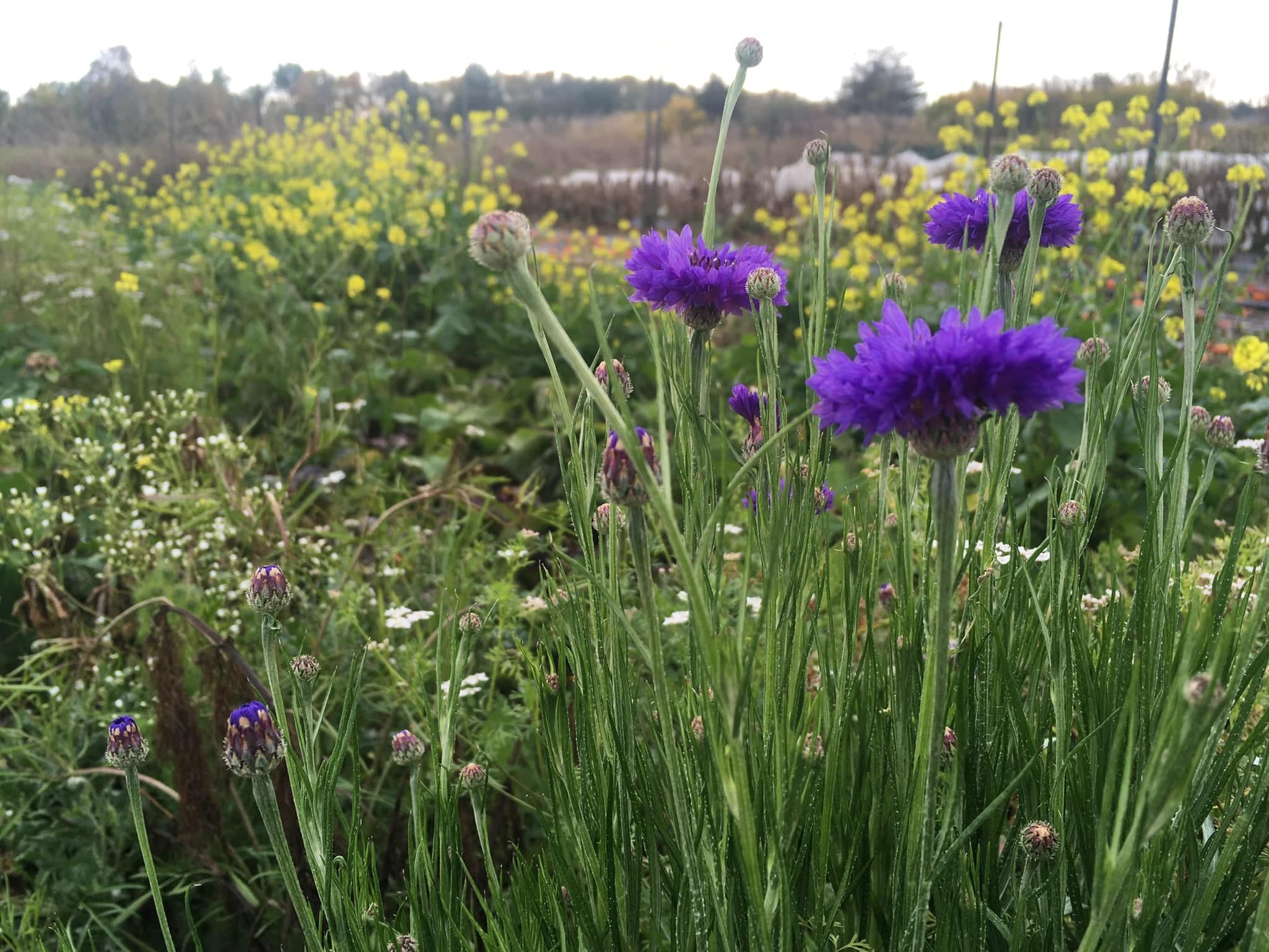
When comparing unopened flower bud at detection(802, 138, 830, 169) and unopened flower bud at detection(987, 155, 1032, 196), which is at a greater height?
unopened flower bud at detection(802, 138, 830, 169)

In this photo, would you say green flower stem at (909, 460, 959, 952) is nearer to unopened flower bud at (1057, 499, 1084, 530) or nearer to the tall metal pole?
unopened flower bud at (1057, 499, 1084, 530)

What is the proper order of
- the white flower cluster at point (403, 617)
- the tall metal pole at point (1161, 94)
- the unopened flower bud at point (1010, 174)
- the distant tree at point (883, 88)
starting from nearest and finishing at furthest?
1. the unopened flower bud at point (1010, 174)
2. the white flower cluster at point (403, 617)
3. the tall metal pole at point (1161, 94)
4. the distant tree at point (883, 88)

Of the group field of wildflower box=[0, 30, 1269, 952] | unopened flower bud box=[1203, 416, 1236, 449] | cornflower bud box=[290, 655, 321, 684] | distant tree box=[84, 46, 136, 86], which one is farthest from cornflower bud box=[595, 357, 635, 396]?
distant tree box=[84, 46, 136, 86]

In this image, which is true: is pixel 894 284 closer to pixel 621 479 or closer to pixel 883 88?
pixel 621 479

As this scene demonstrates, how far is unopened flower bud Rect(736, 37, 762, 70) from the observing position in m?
0.93

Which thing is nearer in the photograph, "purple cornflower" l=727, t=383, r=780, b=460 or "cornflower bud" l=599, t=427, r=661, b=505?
"cornflower bud" l=599, t=427, r=661, b=505

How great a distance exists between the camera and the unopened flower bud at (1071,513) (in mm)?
853

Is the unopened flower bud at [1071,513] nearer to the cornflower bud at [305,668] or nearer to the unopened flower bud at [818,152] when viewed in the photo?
the unopened flower bud at [818,152]

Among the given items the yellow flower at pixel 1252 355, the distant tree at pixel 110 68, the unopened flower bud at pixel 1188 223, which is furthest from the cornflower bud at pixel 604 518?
the distant tree at pixel 110 68

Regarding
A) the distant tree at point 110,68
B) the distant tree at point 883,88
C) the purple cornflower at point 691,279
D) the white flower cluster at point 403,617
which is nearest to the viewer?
the purple cornflower at point 691,279

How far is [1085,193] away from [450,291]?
118 inches

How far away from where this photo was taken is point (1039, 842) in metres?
0.70

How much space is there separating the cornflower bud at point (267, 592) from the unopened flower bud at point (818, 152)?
0.62m

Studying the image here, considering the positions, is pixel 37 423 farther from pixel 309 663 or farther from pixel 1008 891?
pixel 1008 891
